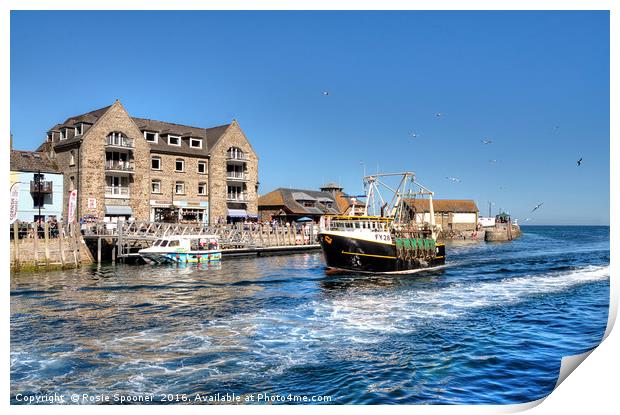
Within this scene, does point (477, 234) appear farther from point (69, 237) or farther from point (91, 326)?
point (91, 326)

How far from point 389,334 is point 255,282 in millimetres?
10433

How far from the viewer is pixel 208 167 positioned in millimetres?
44250

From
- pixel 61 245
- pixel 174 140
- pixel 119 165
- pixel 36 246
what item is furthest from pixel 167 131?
pixel 36 246

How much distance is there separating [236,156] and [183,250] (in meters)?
17.6

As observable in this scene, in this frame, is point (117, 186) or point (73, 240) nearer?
point (73, 240)

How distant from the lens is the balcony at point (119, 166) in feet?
123

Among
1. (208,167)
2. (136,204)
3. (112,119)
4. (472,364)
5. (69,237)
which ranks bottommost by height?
(472,364)

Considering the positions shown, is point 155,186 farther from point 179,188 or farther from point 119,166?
point 119,166

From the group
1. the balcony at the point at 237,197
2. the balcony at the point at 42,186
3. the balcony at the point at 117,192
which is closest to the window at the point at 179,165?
the balcony at the point at 237,197

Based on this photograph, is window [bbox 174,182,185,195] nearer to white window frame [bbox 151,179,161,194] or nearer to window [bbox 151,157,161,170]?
white window frame [bbox 151,179,161,194]

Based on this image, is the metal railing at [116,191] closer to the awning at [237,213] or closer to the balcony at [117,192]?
the balcony at [117,192]

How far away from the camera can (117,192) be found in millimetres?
37969

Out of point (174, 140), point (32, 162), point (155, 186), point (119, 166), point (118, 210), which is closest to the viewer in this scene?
point (32, 162)

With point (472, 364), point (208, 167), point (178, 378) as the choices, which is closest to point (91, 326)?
point (178, 378)
